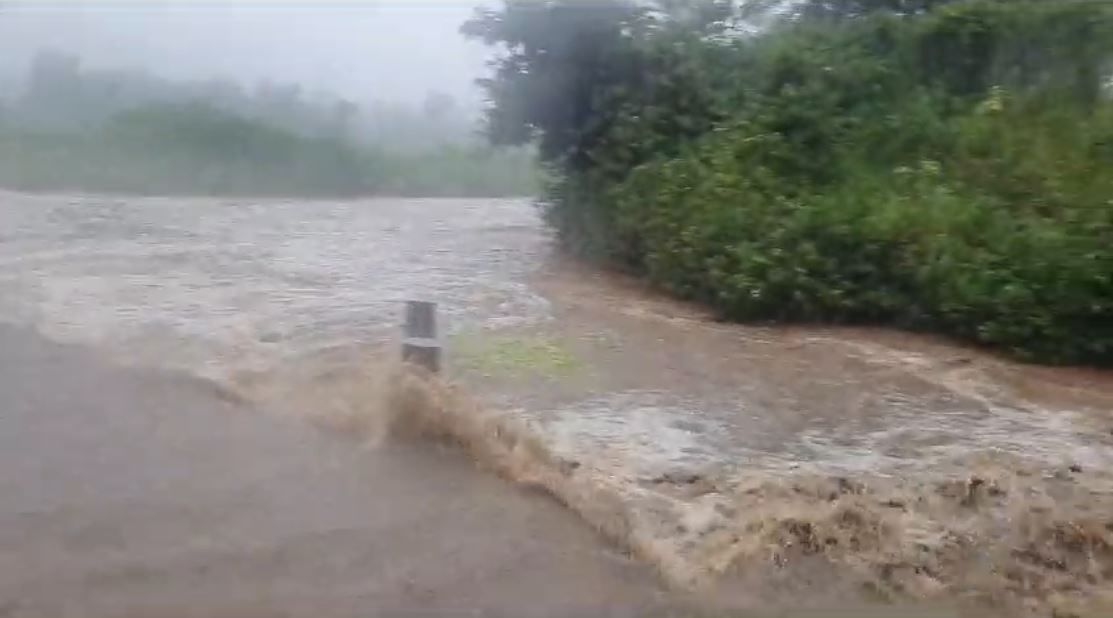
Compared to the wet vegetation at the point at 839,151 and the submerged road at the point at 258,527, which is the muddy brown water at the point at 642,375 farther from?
the submerged road at the point at 258,527

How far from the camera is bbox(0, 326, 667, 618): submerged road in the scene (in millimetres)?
4902

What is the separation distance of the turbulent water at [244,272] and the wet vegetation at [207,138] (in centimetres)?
47

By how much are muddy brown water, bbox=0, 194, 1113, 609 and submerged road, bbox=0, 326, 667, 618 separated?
54 cm

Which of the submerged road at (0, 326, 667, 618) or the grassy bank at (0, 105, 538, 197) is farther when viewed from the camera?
the grassy bank at (0, 105, 538, 197)

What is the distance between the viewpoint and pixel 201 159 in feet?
45.6

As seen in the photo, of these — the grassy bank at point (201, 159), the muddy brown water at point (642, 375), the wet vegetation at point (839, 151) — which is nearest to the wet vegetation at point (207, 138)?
the grassy bank at point (201, 159)

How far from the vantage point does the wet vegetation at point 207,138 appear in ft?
42.3

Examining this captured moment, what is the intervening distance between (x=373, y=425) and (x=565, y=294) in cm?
505

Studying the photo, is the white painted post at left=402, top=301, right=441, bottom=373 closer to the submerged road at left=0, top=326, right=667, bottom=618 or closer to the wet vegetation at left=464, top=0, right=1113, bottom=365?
the submerged road at left=0, top=326, right=667, bottom=618

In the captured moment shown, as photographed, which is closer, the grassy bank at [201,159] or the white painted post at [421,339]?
the white painted post at [421,339]

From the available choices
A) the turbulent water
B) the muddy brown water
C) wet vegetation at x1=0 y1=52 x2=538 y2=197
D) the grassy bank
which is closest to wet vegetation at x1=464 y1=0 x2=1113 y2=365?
the muddy brown water

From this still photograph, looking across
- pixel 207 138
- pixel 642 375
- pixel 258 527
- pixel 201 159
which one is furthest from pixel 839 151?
pixel 258 527

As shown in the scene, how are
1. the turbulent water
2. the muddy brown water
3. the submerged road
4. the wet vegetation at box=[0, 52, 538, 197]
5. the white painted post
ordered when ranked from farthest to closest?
the wet vegetation at box=[0, 52, 538, 197] → the turbulent water → the white painted post → the muddy brown water → the submerged road

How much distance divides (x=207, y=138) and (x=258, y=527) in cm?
869
